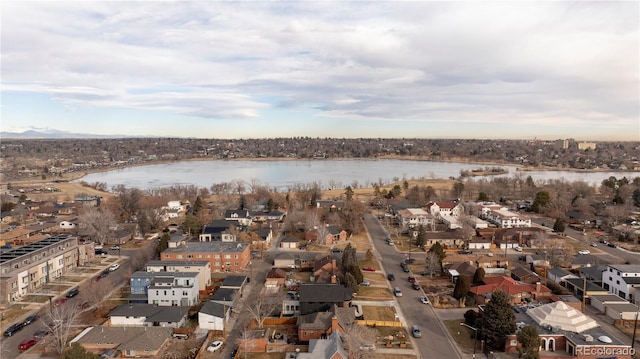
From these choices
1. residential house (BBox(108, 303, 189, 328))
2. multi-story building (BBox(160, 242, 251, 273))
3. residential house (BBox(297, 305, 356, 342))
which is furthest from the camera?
multi-story building (BBox(160, 242, 251, 273))

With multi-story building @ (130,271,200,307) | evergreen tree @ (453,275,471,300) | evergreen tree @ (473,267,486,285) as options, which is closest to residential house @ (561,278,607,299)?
evergreen tree @ (473,267,486,285)

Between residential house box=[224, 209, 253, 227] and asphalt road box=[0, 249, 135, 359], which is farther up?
residential house box=[224, 209, 253, 227]

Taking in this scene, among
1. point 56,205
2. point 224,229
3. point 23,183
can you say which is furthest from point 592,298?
point 23,183

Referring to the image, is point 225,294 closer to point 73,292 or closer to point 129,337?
point 129,337

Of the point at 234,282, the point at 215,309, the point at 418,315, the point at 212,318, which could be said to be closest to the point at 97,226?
the point at 234,282

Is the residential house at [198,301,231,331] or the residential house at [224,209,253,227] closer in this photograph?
the residential house at [198,301,231,331]

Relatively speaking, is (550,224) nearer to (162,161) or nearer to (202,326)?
(202,326)

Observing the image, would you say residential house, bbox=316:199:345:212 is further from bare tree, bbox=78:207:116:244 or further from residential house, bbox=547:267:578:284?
residential house, bbox=547:267:578:284
